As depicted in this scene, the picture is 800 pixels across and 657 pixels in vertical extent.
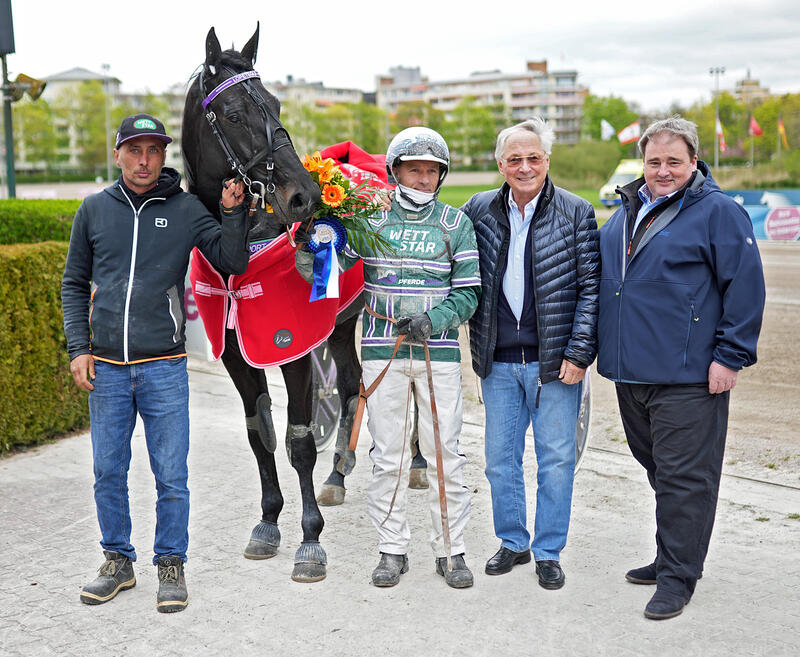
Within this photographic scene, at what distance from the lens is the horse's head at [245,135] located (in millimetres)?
3516

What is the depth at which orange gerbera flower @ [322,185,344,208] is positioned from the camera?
3.61 metres

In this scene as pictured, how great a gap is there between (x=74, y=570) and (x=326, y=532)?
1283 mm

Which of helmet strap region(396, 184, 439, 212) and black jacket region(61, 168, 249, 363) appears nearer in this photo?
black jacket region(61, 168, 249, 363)

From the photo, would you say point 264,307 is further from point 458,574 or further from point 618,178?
point 618,178

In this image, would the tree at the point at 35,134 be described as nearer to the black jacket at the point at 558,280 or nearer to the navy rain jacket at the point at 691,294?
the black jacket at the point at 558,280

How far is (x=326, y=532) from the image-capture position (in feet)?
15.0

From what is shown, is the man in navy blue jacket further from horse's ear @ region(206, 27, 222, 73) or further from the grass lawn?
the grass lawn

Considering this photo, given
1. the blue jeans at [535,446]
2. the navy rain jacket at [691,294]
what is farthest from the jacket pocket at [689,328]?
the blue jeans at [535,446]

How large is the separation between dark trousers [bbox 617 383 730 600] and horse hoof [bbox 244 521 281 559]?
1835mm

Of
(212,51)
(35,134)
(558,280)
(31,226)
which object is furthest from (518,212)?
(35,134)

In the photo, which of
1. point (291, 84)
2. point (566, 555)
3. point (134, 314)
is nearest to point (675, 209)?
point (566, 555)

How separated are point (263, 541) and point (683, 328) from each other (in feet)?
7.36

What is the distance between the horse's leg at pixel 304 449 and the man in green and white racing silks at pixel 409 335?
1.16 ft

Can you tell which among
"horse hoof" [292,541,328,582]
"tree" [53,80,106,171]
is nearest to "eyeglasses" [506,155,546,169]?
"horse hoof" [292,541,328,582]
